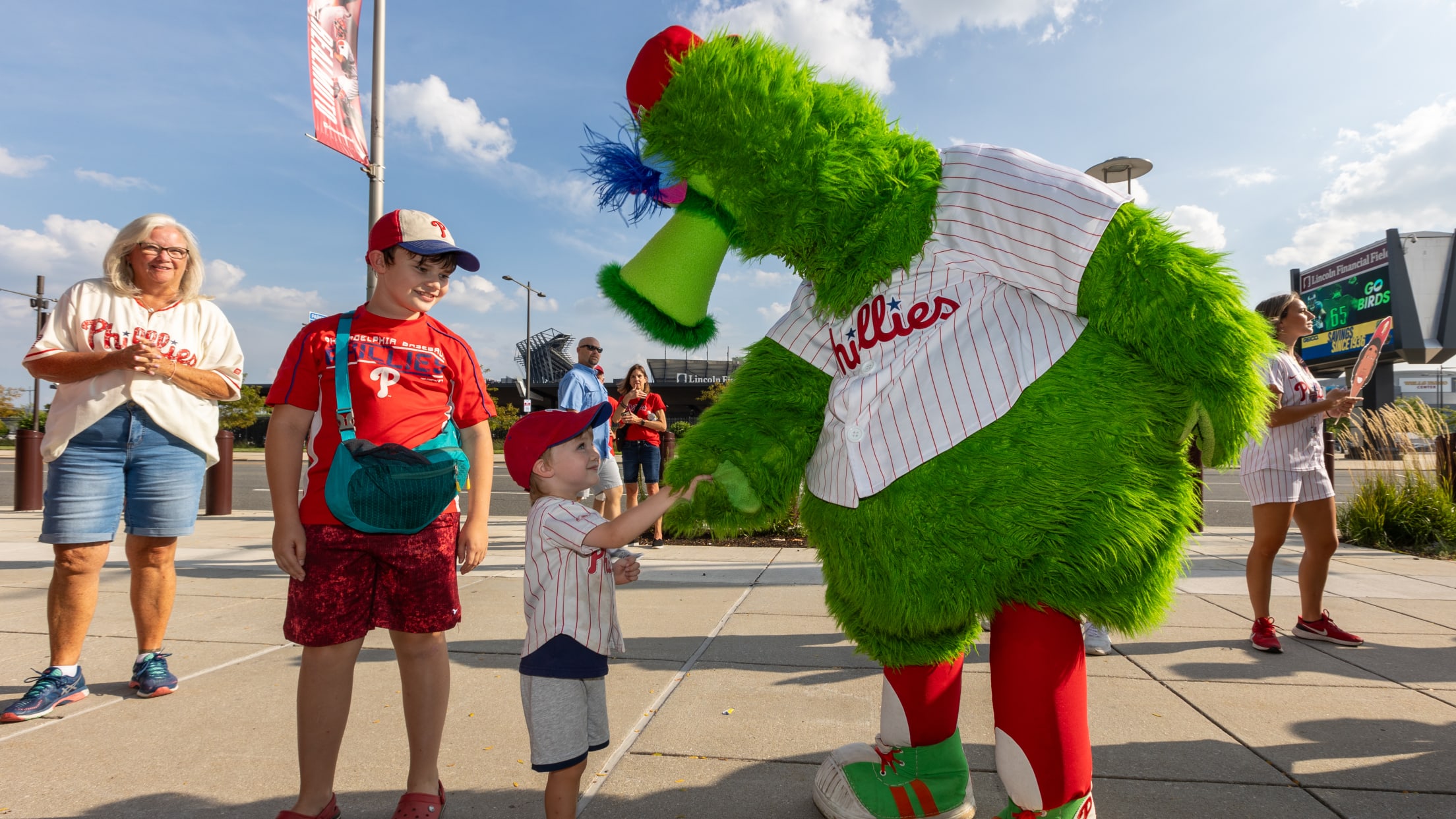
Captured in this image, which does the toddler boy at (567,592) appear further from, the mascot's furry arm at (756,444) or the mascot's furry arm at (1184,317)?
the mascot's furry arm at (1184,317)

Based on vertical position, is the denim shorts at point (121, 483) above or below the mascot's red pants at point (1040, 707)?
above

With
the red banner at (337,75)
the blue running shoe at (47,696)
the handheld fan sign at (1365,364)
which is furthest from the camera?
the red banner at (337,75)

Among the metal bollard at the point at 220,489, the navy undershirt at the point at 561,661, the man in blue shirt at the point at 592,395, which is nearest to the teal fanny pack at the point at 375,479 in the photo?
the navy undershirt at the point at 561,661

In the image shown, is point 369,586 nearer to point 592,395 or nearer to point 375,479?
point 375,479

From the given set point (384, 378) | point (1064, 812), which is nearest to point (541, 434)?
point (384, 378)

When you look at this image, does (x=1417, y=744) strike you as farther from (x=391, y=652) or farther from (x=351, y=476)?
(x=391, y=652)

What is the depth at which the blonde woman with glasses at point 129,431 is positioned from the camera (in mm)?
2791

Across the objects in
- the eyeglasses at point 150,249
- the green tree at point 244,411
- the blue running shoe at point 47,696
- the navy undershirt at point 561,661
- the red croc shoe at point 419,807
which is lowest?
the red croc shoe at point 419,807

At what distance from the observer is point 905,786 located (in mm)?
1970

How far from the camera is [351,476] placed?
192 cm

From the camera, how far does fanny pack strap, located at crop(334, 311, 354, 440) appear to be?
1954 mm

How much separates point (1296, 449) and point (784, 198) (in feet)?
11.2

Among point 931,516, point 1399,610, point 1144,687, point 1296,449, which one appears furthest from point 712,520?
point 1399,610

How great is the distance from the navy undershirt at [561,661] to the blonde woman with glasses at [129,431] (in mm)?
1875
